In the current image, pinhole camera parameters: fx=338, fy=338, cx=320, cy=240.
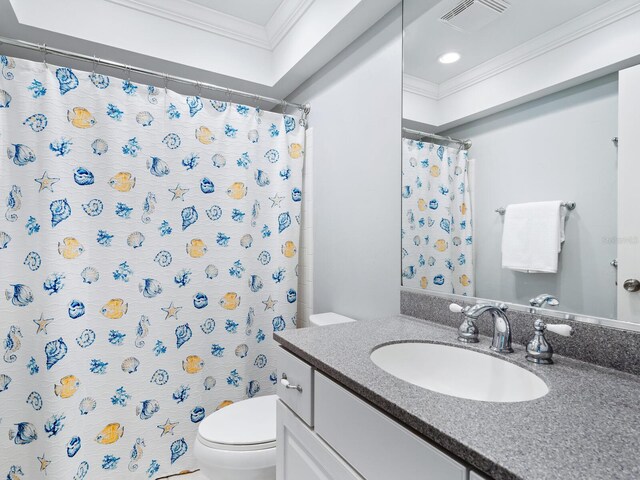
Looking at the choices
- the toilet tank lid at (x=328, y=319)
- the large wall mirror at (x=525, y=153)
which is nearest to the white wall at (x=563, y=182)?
the large wall mirror at (x=525, y=153)

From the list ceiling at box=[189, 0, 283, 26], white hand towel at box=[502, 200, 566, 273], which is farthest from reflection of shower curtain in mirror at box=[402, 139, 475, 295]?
ceiling at box=[189, 0, 283, 26]

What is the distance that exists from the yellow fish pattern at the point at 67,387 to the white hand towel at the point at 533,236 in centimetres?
189

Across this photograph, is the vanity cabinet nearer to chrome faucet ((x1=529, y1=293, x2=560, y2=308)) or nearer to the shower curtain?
chrome faucet ((x1=529, y1=293, x2=560, y2=308))

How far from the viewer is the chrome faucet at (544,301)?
91 cm

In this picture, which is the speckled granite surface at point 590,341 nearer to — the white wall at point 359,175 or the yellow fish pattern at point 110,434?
the white wall at point 359,175

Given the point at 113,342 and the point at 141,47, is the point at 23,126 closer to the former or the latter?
the point at 141,47

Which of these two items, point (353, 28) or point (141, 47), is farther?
point (141, 47)

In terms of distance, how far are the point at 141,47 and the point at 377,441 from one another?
84.3 inches

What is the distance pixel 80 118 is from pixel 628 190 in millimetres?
2064

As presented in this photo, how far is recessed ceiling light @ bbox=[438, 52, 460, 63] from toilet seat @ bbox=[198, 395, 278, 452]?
1.59 m

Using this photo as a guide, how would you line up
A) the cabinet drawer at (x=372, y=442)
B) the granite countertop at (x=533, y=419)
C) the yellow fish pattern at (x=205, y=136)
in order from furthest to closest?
the yellow fish pattern at (x=205, y=136) → the cabinet drawer at (x=372, y=442) → the granite countertop at (x=533, y=419)

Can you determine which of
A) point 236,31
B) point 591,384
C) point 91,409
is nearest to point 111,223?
point 91,409

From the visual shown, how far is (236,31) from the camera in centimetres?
206

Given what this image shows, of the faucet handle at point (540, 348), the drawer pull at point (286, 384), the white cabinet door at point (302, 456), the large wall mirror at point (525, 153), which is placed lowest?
the white cabinet door at point (302, 456)
